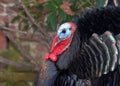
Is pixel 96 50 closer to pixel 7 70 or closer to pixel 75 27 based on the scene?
pixel 75 27

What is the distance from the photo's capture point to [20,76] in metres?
2.82

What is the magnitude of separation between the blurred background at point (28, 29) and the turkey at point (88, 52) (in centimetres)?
60

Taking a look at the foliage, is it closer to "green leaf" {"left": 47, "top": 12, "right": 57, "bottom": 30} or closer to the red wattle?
"green leaf" {"left": 47, "top": 12, "right": 57, "bottom": 30}

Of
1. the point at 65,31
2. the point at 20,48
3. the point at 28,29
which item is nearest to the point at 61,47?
the point at 65,31

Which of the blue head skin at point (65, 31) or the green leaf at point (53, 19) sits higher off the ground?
the green leaf at point (53, 19)

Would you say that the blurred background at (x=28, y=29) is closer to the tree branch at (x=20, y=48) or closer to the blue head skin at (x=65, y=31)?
the tree branch at (x=20, y=48)

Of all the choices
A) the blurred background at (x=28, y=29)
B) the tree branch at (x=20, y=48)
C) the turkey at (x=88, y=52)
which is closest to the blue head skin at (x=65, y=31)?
the turkey at (x=88, y=52)

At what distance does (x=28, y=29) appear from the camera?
8.12 feet

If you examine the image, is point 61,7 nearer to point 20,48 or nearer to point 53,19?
point 53,19

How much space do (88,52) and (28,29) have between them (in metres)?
1.47

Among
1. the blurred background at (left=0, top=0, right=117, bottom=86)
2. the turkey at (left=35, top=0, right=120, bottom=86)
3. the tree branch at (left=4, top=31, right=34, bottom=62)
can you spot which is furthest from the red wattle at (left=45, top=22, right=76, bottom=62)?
the tree branch at (left=4, top=31, right=34, bottom=62)

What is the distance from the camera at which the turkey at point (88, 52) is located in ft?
3.29

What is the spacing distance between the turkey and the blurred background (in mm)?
598

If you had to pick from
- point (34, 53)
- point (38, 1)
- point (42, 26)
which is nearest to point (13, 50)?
point (34, 53)
